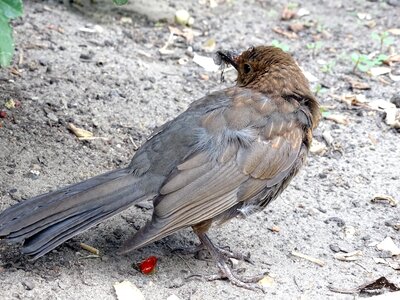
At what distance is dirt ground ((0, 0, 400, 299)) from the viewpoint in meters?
→ 5.21

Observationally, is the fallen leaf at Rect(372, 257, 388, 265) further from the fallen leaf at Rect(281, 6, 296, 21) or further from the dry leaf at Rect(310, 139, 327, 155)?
the fallen leaf at Rect(281, 6, 296, 21)

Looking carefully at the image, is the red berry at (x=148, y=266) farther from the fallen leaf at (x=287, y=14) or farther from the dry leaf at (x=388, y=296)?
the fallen leaf at (x=287, y=14)

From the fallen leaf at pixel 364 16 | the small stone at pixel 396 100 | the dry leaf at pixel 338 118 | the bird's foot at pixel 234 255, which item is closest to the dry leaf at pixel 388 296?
the bird's foot at pixel 234 255

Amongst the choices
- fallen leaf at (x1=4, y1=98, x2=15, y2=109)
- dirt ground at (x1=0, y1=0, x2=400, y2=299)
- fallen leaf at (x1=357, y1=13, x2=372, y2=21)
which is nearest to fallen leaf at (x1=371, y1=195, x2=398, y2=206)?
dirt ground at (x1=0, y1=0, x2=400, y2=299)

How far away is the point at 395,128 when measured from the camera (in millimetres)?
7395

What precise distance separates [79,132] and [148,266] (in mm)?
1671

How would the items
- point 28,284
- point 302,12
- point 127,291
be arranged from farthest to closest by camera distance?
point 302,12 < point 127,291 < point 28,284

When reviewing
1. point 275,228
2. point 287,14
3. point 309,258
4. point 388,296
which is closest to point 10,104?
point 275,228

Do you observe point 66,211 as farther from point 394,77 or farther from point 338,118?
point 394,77

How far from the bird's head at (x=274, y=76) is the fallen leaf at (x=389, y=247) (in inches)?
38.6

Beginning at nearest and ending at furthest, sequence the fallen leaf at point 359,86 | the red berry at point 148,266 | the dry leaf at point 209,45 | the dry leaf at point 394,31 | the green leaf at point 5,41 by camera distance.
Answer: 1. the green leaf at point 5,41
2. the red berry at point 148,266
3. the fallen leaf at point 359,86
4. the dry leaf at point 209,45
5. the dry leaf at point 394,31

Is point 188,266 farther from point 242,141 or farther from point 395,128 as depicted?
point 395,128

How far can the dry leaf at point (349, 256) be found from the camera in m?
5.64

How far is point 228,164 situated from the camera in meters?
5.17
